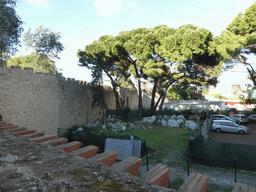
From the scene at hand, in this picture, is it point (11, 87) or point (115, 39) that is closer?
point (11, 87)

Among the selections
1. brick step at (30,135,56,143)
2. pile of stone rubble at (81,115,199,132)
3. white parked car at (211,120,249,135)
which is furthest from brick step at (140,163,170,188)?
white parked car at (211,120,249,135)

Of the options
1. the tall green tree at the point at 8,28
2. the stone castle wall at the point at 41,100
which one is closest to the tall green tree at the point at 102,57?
the stone castle wall at the point at 41,100

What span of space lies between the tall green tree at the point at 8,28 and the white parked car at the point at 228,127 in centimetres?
2008

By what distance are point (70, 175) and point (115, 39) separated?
76.0 ft

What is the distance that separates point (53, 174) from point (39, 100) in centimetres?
1367

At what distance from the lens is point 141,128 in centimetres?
2053

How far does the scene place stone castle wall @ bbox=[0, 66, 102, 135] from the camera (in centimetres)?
1171

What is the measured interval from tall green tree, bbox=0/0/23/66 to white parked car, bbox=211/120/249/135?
2008cm

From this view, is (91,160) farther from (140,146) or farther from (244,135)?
(244,135)

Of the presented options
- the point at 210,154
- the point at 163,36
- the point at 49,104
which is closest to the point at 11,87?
the point at 49,104

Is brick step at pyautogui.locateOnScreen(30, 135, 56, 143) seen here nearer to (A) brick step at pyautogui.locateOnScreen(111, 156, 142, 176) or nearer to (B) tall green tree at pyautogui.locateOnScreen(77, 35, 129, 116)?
(A) brick step at pyautogui.locateOnScreen(111, 156, 142, 176)

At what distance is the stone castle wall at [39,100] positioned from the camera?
11.7 metres

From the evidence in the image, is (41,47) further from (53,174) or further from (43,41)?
(53,174)

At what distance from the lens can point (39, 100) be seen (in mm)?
13836
